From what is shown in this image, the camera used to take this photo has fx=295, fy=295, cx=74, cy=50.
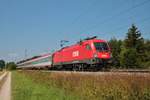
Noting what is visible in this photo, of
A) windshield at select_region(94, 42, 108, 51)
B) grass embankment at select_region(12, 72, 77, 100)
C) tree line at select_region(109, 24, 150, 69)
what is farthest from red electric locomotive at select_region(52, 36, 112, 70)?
tree line at select_region(109, 24, 150, 69)

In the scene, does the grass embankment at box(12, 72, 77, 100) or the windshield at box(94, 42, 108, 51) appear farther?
the windshield at box(94, 42, 108, 51)

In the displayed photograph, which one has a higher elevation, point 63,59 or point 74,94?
point 63,59

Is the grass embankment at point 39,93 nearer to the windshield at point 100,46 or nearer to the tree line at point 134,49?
the windshield at point 100,46

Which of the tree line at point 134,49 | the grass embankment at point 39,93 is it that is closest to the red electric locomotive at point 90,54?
the grass embankment at point 39,93

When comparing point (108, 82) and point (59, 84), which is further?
point (59, 84)

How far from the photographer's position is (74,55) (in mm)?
33656

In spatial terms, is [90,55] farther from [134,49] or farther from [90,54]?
[134,49]


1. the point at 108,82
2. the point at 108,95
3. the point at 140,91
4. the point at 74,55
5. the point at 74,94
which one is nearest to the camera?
the point at 140,91

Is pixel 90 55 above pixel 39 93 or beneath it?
above

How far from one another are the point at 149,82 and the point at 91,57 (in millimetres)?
18478

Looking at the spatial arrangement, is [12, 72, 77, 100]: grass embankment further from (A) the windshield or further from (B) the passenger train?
(A) the windshield

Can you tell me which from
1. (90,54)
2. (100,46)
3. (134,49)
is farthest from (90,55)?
(134,49)

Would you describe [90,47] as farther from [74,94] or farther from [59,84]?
[74,94]

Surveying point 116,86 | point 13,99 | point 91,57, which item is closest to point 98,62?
point 91,57
